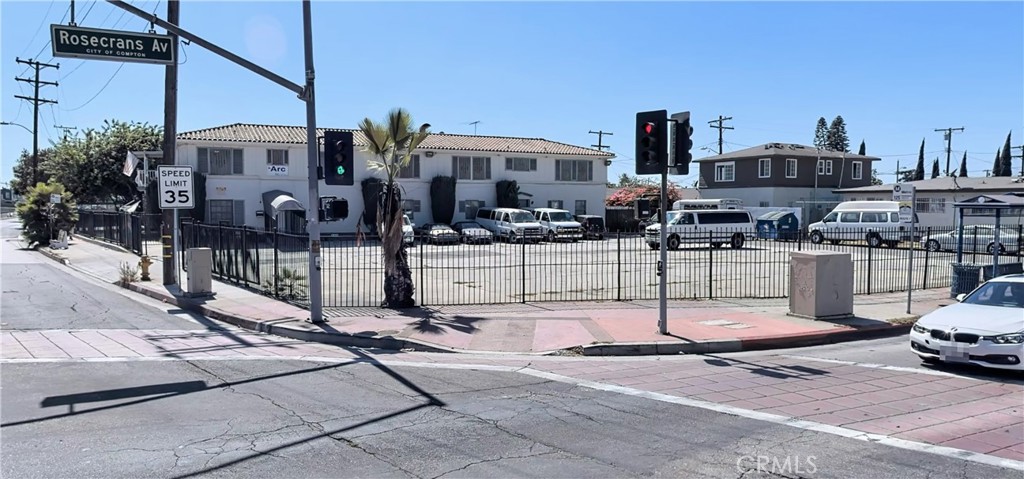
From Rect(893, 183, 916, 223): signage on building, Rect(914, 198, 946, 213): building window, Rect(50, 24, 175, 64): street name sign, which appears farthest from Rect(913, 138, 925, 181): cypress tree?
Rect(50, 24, 175, 64): street name sign

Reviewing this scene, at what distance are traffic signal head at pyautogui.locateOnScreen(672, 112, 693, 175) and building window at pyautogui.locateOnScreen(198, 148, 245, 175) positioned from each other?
113ft

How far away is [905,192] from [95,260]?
27.0 metres

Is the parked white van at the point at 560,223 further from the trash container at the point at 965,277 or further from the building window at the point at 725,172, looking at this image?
the trash container at the point at 965,277

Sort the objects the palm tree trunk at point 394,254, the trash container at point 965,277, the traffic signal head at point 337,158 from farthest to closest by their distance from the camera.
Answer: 1. the trash container at point 965,277
2. the palm tree trunk at point 394,254
3. the traffic signal head at point 337,158

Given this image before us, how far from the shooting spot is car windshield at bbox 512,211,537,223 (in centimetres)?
4075

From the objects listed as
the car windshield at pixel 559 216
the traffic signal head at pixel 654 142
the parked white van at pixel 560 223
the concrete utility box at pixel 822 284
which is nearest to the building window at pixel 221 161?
the parked white van at pixel 560 223

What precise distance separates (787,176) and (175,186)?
46079 millimetres

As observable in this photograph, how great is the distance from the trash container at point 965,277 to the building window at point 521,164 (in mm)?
33276

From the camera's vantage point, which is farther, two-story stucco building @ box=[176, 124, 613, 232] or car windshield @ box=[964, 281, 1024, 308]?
two-story stucco building @ box=[176, 124, 613, 232]

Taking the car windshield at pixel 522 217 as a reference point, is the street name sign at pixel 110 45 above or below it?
above

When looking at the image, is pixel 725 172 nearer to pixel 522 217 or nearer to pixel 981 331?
pixel 522 217

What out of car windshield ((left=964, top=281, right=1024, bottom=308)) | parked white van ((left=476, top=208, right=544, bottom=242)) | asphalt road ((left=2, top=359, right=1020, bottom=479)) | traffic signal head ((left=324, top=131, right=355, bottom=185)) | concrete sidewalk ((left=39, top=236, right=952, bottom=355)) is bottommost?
concrete sidewalk ((left=39, top=236, right=952, bottom=355))

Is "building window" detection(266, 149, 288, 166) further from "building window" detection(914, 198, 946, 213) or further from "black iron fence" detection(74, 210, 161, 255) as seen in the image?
"building window" detection(914, 198, 946, 213)

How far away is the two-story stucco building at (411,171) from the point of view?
40.9 m
